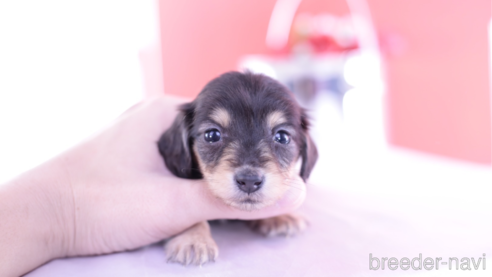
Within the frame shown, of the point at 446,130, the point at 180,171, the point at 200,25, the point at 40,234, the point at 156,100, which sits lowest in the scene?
the point at 446,130

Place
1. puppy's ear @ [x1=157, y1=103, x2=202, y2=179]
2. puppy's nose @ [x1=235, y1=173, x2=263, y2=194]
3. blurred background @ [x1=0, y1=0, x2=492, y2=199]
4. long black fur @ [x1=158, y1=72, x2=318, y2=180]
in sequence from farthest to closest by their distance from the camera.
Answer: blurred background @ [x1=0, y1=0, x2=492, y2=199], puppy's ear @ [x1=157, y1=103, x2=202, y2=179], long black fur @ [x1=158, y1=72, x2=318, y2=180], puppy's nose @ [x1=235, y1=173, x2=263, y2=194]

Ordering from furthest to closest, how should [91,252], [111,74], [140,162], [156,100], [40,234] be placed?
[111,74]
[156,100]
[140,162]
[91,252]
[40,234]

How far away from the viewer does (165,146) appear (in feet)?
6.26

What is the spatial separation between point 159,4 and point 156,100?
437cm

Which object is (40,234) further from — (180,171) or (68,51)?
(68,51)

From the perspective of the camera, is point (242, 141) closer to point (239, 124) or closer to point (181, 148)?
point (239, 124)

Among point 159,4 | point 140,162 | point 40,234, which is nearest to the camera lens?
point 40,234

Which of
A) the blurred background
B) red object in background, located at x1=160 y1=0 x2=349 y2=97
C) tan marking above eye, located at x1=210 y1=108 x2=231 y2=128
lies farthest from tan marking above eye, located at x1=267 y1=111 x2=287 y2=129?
red object in background, located at x1=160 y1=0 x2=349 y2=97

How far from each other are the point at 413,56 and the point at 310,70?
2445 millimetres

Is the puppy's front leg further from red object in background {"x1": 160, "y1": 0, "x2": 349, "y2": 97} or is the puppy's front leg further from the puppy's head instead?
red object in background {"x1": 160, "y1": 0, "x2": 349, "y2": 97}

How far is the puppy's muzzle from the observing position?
4.85 ft

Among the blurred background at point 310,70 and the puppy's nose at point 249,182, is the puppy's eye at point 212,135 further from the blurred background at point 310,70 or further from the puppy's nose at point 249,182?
the blurred background at point 310,70

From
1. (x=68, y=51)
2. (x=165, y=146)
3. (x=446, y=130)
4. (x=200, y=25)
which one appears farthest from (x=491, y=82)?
(x=68, y=51)

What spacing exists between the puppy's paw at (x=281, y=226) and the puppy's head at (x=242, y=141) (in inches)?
9.3
